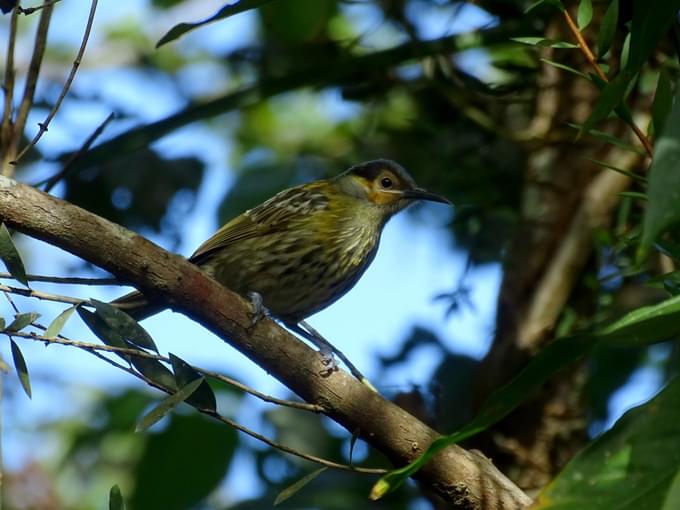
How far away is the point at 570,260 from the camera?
409 cm

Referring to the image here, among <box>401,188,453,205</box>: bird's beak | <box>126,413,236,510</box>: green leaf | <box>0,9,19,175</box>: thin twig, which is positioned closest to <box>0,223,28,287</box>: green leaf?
<box>0,9,19,175</box>: thin twig

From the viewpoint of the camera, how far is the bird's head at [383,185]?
16.4 feet

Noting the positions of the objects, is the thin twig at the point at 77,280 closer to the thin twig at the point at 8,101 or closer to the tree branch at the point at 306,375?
the tree branch at the point at 306,375

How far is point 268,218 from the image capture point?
15.1 ft

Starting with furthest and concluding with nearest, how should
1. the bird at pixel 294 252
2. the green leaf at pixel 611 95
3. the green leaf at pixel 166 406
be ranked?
the bird at pixel 294 252
the green leaf at pixel 166 406
the green leaf at pixel 611 95

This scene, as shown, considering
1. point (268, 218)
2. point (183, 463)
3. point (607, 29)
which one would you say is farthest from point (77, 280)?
point (268, 218)

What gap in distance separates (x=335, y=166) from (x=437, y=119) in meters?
0.93

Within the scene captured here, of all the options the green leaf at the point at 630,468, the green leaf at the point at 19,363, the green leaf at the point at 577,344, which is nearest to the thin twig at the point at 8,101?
the green leaf at the point at 19,363

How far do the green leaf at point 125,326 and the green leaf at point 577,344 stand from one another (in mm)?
920

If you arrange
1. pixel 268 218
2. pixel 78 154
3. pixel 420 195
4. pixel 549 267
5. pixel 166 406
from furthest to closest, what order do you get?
pixel 420 195 → pixel 268 218 → pixel 549 267 → pixel 78 154 → pixel 166 406

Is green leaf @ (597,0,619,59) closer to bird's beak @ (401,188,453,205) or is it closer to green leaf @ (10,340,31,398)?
green leaf @ (10,340,31,398)

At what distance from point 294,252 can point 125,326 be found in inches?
79.6

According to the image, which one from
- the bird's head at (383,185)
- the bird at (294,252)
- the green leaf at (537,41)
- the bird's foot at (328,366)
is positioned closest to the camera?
the green leaf at (537,41)

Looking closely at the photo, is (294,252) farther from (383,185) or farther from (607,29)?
(607,29)
